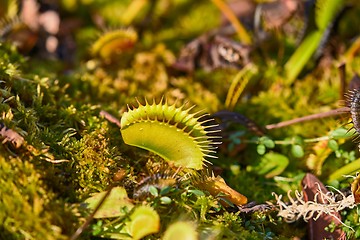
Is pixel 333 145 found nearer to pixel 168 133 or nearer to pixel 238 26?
pixel 168 133

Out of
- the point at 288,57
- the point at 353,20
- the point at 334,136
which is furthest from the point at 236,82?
the point at 353,20

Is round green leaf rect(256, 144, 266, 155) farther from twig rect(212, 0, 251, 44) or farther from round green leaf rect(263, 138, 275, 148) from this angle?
twig rect(212, 0, 251, 44)

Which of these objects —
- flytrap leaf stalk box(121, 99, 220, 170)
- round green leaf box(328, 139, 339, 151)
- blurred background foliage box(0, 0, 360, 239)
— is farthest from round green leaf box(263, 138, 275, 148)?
flytrap leaf stalk box(121, 99, 220, 170)

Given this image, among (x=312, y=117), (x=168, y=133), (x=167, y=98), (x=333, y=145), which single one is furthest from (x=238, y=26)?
(x=168, y=133)

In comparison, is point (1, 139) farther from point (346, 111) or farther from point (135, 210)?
point (346, 111)

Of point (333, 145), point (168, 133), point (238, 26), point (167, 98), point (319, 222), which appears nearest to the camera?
point (168, 133)
